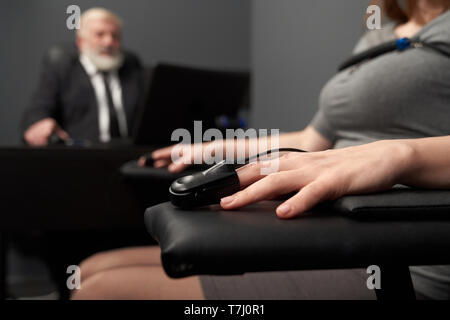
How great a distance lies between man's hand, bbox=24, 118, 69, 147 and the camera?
2.28 metres

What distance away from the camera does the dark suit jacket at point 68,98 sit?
2539mm

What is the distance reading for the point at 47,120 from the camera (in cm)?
239

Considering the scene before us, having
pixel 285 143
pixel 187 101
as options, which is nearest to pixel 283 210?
pixel 285 143

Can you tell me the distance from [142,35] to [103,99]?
0.69 m

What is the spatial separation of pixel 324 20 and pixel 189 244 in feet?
3.89

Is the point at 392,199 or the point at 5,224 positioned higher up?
the point at 392,199

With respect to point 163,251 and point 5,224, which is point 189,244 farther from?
point 5,224

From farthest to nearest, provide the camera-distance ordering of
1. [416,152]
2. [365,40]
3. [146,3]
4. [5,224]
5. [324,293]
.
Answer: [146,3]
[5,224]
[365,40]
[324,293]
[416,152]

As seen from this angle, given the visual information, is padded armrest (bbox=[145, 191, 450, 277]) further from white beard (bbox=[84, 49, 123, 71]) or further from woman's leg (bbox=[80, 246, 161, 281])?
white beard (bbox=[84, 49, 123, 71])

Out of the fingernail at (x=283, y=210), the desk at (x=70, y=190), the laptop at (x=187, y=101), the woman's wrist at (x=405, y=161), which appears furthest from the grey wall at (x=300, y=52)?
the fingernail at (x=283, y=210)

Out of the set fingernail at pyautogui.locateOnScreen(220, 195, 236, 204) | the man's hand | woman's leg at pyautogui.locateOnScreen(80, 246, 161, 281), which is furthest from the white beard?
fingernail at pyautogui.locateOnScreen(220, 195, 236, 204)

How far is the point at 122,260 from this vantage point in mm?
916
